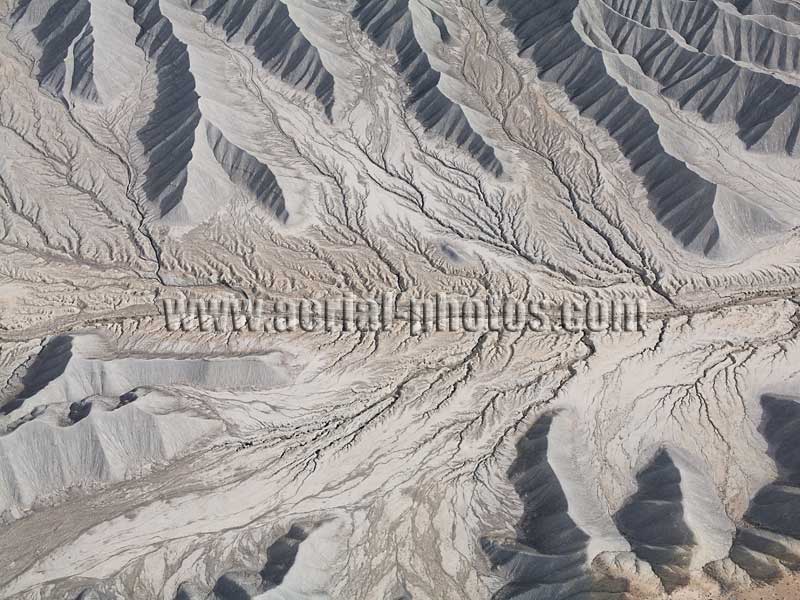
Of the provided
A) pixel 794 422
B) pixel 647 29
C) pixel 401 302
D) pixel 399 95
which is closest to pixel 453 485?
pixel 401 302

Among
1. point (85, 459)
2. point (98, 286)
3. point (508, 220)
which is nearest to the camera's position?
point (85, 459)

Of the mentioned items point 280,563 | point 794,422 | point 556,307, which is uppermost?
point 794,422

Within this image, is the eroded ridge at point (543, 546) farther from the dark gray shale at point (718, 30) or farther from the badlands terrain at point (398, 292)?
the dark gray shale at point (718, 30)

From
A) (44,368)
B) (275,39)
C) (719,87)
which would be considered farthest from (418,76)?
(44,368)

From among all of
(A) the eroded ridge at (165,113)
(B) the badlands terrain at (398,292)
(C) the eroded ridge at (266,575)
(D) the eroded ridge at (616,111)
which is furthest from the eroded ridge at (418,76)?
(C) the eroded ridge at (266,575)

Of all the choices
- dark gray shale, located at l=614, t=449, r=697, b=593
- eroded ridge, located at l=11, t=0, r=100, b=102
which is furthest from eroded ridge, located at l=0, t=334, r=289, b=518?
eroded ridge, located at l=11, t=0, r=100, b=102

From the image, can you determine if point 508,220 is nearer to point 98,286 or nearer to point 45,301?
point 98,286

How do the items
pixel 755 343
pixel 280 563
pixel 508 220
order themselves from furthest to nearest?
1. pixel 508 220
2. pixel 755 343
3. pixel 280 563
